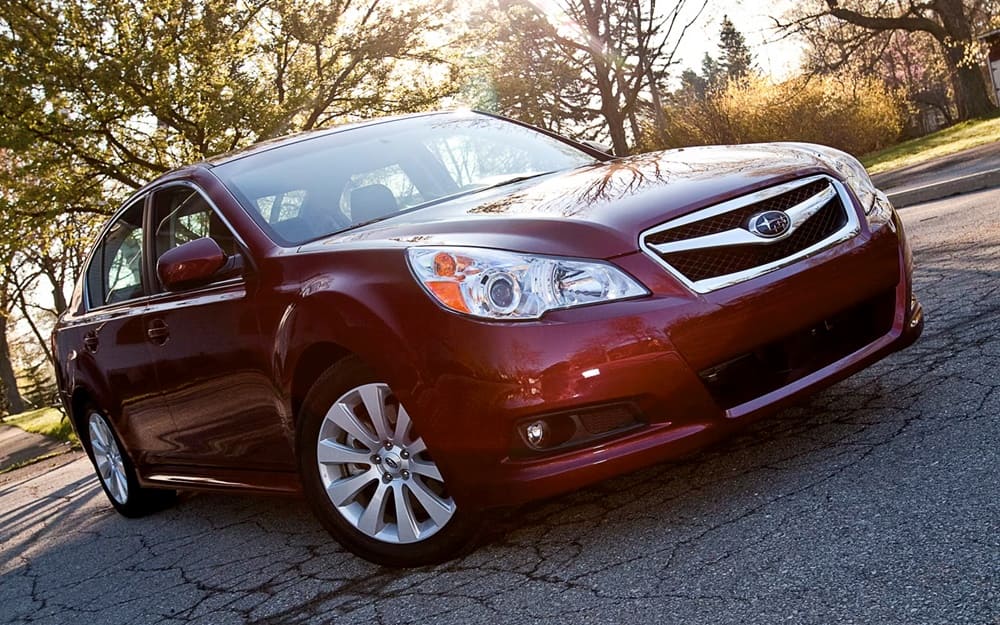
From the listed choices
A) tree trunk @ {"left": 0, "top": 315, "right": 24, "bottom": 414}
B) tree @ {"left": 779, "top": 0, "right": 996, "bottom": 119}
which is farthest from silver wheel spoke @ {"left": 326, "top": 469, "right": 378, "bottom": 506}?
tree trunk @ {"left": 0, "top": 315, "right": 24, "bottom": 414}

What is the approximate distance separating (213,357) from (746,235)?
2.15 metres

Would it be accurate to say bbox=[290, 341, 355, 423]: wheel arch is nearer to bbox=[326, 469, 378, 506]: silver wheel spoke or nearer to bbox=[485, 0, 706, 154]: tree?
bbox=[326, 469, 378, 506]: silver wheel spoke

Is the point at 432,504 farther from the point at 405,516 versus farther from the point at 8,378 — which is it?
the point at 8,378

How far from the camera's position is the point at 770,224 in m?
3.54

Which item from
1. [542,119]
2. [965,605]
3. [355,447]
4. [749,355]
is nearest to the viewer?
[965,605]

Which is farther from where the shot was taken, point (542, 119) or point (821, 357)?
point (542, 119)

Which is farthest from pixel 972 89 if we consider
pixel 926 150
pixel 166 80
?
pixel 166 80

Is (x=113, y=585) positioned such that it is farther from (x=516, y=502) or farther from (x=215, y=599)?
(x=516, y=502)

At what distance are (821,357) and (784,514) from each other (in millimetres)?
631

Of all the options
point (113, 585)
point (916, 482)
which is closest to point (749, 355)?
point (916, 482)

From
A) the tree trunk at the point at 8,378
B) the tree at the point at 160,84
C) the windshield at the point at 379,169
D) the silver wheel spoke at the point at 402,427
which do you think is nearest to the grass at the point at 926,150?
the tree at the point at 160,84

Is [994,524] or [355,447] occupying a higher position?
[355,447]

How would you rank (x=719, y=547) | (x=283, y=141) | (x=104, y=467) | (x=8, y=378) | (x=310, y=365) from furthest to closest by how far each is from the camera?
(x=8, y=378)
(x=104, y=467)
(x=283, y=141)
(x=310, y=365)
(x=719, y=547)

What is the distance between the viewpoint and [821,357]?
3654 millimetres
